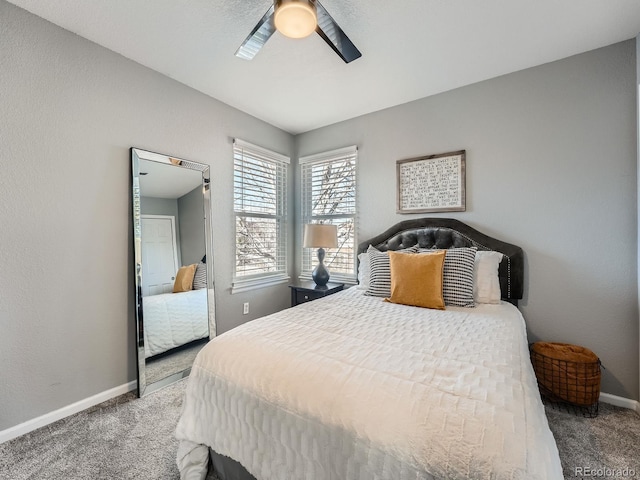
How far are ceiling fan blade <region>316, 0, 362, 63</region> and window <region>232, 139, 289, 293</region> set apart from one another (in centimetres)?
163

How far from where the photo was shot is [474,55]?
7.08 feet

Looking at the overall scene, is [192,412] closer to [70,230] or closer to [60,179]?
[70,230]

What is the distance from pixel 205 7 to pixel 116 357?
8.17 feet

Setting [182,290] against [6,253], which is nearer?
[6,253]

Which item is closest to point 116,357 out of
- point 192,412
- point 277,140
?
point 192,412

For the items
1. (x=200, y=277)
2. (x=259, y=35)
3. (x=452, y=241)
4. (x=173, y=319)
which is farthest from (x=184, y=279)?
(x=452, y=241)

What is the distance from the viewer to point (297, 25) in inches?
57.2

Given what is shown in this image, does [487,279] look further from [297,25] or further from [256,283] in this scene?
→ [256,283]

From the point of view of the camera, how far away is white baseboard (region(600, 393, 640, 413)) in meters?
1.96

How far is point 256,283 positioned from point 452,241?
6.95ft

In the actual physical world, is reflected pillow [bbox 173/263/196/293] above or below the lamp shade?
below

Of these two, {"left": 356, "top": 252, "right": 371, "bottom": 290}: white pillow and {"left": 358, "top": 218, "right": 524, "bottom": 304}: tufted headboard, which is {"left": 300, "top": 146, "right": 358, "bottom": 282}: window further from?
{"left": 356, "top": 252, "right": 371, "bottom": 290}: white pillow

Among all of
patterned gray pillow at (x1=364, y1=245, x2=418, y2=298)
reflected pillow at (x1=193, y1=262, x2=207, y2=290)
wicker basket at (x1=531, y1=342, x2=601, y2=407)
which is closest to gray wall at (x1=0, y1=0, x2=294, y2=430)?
reflected pillow at (x1=193, y1=262, x2=207, y2=290)

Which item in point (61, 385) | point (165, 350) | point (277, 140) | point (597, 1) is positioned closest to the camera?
point (597, 1)
